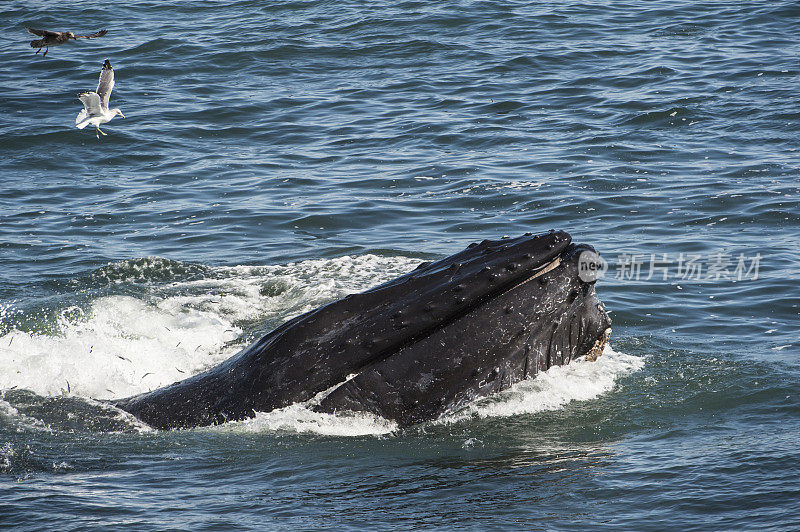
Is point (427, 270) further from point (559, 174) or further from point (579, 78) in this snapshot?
point (579, 78)

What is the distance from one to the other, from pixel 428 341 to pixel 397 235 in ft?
A: 23.2

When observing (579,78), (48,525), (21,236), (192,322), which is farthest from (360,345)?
(579,78)

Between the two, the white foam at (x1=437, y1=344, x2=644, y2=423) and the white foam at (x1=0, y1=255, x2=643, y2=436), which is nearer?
the white foam at (x1=437, y1=344, x2=644, y2=423)

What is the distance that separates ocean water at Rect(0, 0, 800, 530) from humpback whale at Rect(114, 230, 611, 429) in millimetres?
208

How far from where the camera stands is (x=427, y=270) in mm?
6871

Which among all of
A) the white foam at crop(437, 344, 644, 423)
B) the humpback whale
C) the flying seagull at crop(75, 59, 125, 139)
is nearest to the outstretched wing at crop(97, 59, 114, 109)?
the flying seagull at crop(75, 59, 125, 139)

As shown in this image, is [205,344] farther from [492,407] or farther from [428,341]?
[428,341]

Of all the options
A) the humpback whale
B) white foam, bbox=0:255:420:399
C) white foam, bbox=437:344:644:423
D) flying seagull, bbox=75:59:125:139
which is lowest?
white foam, bbox=0:255:420:399

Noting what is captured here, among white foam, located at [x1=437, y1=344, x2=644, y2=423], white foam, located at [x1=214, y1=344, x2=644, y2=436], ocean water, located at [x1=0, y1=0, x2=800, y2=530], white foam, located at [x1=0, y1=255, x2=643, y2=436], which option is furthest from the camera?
white foam, located at [x1=0, y1=255, x2=643, y2=436]

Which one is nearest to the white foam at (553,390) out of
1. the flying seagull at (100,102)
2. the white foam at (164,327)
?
the white foam at (164,327)

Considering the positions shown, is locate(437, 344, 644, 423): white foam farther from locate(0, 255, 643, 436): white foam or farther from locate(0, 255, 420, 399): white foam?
locate(0, 255, 420, 399): white foam

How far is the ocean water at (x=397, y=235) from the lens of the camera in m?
6.39

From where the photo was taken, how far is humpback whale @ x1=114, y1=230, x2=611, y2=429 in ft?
21.6

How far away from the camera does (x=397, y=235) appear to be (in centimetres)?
1363
